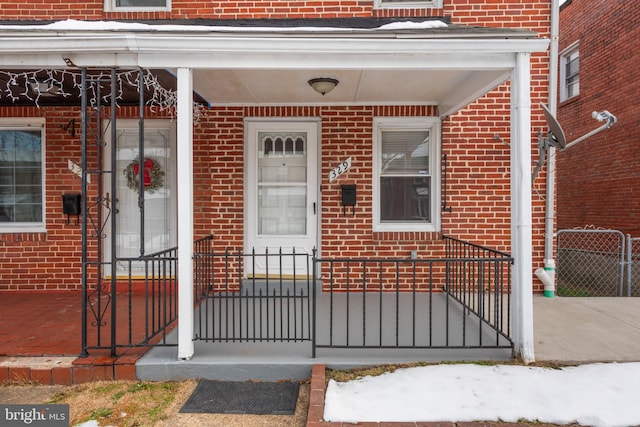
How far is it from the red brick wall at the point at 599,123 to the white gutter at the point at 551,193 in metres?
3.08

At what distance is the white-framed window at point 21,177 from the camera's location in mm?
5875

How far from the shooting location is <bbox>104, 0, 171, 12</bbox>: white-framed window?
580 cm

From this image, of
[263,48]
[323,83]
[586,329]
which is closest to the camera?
[263,48]

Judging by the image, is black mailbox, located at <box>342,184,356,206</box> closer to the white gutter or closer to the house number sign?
the house number sign

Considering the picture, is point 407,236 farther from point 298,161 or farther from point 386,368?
point 386,368

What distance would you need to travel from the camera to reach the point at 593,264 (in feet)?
26.2

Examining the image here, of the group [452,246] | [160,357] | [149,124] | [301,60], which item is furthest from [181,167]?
[452,246]

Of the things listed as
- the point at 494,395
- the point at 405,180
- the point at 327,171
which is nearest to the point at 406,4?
the point at 405,180

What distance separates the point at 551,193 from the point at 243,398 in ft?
15.6

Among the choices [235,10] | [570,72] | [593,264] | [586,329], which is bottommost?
[586,329]

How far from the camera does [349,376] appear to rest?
3.31m

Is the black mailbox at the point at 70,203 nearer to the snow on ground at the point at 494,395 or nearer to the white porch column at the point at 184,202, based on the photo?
the white porch column at the point at 184,202

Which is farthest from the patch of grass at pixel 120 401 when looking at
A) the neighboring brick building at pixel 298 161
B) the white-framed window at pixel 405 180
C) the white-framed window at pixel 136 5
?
the white-framed window at pixel 136 5

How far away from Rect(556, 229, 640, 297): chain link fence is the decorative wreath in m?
6.62
